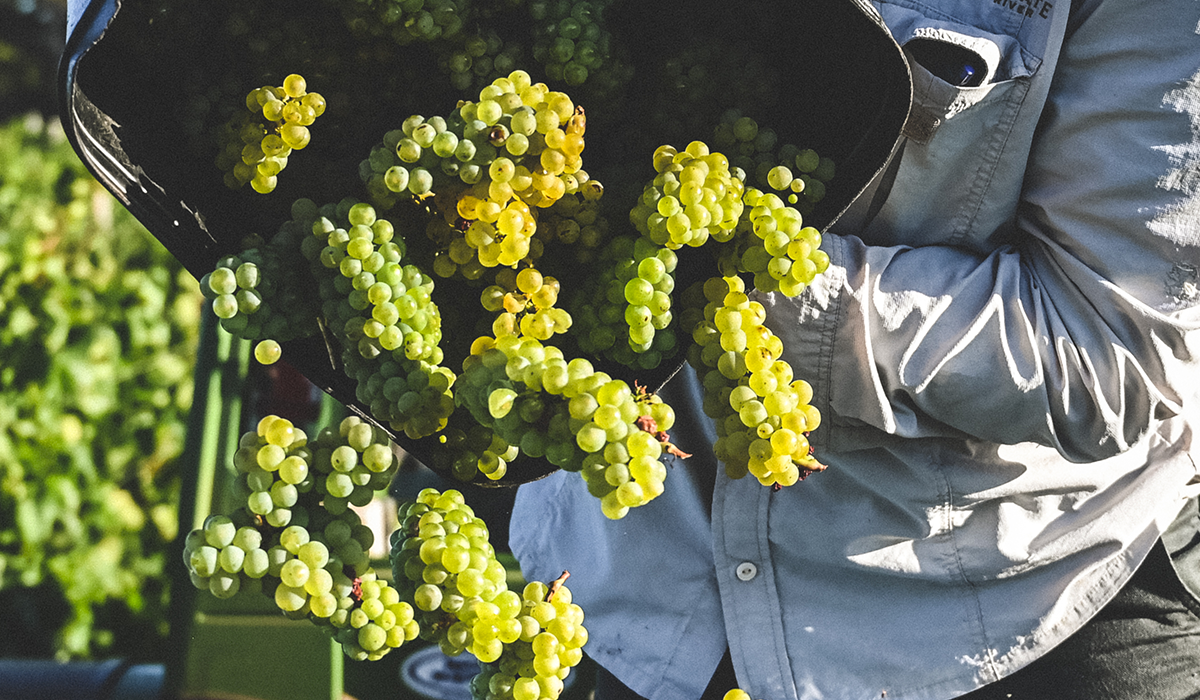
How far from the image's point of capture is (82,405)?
275 cm

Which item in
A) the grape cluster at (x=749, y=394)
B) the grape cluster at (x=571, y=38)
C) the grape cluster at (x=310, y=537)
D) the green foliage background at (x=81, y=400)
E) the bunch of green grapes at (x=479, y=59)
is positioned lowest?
the green foliage background at (x=81, y=400)

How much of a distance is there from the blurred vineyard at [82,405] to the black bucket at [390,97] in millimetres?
2289

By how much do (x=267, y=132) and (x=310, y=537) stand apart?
296mm

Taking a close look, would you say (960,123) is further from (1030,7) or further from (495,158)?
(495,158)

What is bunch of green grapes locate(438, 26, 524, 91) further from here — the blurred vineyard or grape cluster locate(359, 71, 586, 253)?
the blurred vineyard

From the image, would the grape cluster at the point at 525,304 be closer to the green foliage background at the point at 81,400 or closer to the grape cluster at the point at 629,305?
the grape cluster at the point at 629,305

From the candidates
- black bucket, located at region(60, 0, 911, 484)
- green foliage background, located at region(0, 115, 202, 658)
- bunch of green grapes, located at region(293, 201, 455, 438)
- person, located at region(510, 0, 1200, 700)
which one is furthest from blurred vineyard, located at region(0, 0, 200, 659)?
bunch of green grapes, located at region(293, 201, 455, 438)

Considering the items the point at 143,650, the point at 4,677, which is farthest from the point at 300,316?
the point at 143,650

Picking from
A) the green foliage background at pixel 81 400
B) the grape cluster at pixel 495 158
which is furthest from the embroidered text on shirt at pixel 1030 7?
the green foliage background at pixel 81 400

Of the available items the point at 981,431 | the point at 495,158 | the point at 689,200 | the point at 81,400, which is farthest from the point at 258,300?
the point at 81,400

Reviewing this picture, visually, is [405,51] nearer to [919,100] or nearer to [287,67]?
[287,67]

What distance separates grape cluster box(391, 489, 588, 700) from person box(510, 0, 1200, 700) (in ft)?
1.09

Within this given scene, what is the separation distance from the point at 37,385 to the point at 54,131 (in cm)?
86

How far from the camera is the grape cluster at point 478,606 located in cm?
70
